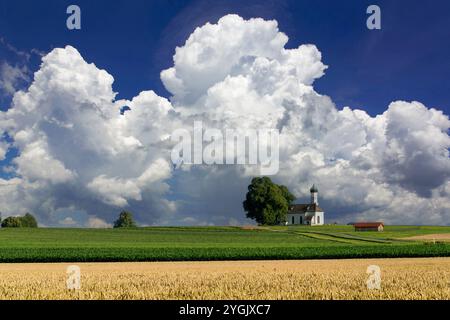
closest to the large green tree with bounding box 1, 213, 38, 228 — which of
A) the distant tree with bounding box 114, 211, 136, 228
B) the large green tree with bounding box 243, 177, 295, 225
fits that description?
the distant tree with bounding box 114, 211, 136, 228

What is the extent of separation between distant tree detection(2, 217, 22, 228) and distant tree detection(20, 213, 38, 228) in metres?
6.22

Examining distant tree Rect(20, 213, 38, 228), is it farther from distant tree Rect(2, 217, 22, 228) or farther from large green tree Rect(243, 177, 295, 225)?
large green tree Rect(243, 177, 295, 225)

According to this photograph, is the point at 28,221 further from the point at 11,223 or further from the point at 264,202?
the point at 264,202

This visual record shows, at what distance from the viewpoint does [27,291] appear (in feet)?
69.4

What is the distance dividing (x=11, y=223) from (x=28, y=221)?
15.4 metres

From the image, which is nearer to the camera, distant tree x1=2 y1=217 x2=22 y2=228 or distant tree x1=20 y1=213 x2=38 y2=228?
distant tree x1=2 y1=217 x2=22 y2=228

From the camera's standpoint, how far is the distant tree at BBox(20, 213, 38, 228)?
169875 millimetres

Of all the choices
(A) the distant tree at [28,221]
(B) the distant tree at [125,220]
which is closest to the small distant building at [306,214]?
(B) the distant tree at [125,220]

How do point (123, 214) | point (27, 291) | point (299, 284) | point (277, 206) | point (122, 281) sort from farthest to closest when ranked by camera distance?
point (123, 214) → point (277, 206) → point (122, 281) → point (299, 284) → point (27, 291)

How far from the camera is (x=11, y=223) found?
159 metres

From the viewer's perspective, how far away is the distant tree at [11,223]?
159 meters
